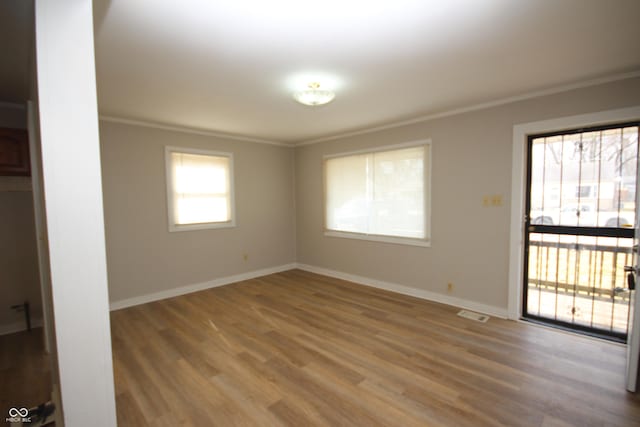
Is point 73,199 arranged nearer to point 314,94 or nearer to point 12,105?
point 314,94

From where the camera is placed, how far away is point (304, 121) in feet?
13.5

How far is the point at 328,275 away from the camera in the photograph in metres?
5.39

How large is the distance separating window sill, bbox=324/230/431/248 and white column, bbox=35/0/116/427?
374cm

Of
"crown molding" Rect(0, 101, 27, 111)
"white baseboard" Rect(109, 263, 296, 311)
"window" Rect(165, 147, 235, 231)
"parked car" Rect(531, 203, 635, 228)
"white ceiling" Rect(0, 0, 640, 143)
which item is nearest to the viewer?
"white ceiling" Rect(0, 0, 640, 143)

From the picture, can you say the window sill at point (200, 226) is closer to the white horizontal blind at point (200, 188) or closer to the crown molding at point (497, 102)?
the white horizontal blind at point (200, 188)

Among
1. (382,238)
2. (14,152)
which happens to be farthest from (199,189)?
(382,238)

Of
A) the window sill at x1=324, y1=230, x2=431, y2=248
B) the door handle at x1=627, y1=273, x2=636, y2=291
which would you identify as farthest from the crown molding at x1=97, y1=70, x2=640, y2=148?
the door handle at x1=627, y1=273, x2=636, y2=291

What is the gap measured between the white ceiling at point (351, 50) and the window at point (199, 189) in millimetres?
1152

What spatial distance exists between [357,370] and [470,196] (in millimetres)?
2511

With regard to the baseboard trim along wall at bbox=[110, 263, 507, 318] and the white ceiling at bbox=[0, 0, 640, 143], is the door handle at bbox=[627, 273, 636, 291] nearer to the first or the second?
the baseboard trim along wall at bbox=[110, 263, 507, 318]

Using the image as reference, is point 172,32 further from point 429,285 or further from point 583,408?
point 429,285

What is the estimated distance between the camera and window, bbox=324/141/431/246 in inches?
164

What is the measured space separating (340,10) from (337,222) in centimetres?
385

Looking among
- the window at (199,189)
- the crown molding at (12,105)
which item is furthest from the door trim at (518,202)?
the crown molding at (12,105)
